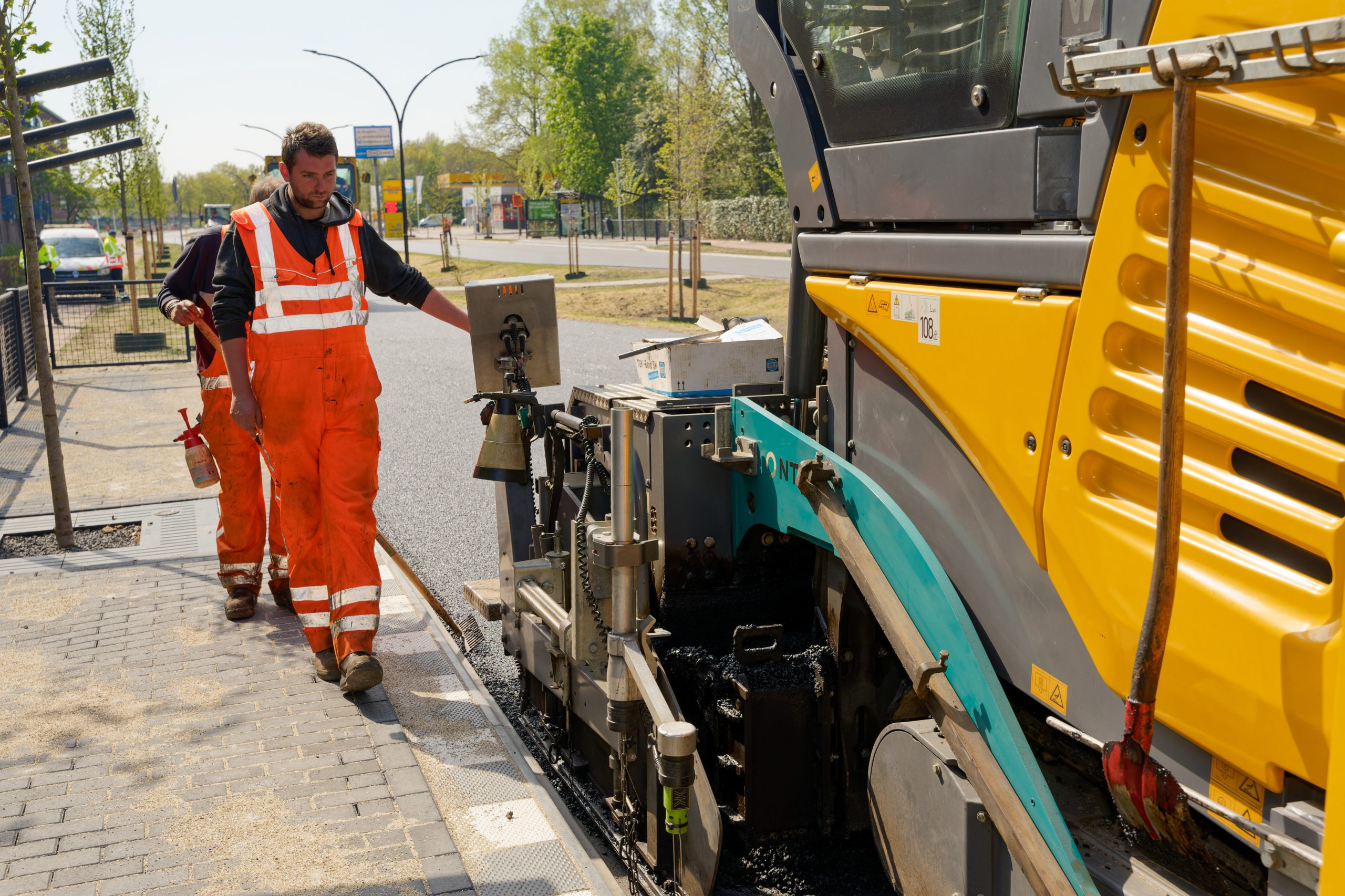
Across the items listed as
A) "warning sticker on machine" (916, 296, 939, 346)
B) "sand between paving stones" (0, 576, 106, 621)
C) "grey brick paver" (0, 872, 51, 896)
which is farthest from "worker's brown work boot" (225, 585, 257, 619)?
"warning sticker on machine" (916, 296, 939, 346)

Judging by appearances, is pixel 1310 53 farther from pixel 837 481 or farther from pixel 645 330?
pixel 645 330

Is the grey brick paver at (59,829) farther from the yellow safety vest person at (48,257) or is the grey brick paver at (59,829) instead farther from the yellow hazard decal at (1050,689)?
the yellow safety vest person at (48,257)

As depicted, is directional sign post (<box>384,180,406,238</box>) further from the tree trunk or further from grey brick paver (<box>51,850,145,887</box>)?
grey brick paver (<box>51,850,145,887</box>)

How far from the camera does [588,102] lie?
65250mm

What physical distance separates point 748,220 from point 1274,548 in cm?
4932

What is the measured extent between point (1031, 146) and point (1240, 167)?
468 mm

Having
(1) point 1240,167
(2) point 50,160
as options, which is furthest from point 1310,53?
(2) point 50,160

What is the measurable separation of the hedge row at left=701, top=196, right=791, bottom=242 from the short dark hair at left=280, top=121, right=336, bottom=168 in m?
42.8

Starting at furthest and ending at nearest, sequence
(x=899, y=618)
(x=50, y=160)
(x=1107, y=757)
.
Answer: (x=50, y=160), (x=899, y=618), (x=1107, y=757)

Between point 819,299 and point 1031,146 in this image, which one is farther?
point 819,299

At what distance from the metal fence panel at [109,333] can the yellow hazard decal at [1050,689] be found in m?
14.3

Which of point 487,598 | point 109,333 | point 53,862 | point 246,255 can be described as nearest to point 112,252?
point 109,333

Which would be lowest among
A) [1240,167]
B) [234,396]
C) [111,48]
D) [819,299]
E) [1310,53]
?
[234,396]

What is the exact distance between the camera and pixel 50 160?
1355 cm
